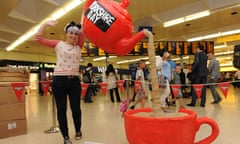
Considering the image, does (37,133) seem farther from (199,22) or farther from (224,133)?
(199,22)

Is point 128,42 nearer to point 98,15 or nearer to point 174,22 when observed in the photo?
point 98,15

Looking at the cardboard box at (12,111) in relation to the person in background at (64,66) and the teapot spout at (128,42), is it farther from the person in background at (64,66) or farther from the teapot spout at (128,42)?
the teapot spout at (128,42)

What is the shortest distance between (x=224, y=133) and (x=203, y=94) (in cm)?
271

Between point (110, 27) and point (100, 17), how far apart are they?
10 cm

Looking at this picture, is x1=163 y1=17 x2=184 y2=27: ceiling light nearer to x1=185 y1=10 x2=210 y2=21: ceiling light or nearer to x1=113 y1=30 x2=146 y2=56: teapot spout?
x1=185 y1=10 x2=210 y2=21: ceiling light

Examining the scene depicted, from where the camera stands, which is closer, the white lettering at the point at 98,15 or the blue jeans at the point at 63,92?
the white lettering at the point at 98,15

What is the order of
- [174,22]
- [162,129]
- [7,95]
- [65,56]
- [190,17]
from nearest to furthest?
[162,129] < [65,56] < [7,95] < [190,17] < [174,22]

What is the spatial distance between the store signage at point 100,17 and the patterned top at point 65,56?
3.22 ft

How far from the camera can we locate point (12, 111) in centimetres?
298

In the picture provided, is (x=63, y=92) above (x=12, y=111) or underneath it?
above

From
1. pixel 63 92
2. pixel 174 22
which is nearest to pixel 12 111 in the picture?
pixel 63 92

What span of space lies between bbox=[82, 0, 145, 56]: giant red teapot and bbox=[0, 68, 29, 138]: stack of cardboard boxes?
200 centimetres

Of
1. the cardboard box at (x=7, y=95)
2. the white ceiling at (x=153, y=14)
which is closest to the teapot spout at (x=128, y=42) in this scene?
the cardboard box at (x=7, y=95)

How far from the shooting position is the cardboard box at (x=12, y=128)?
114 inches
